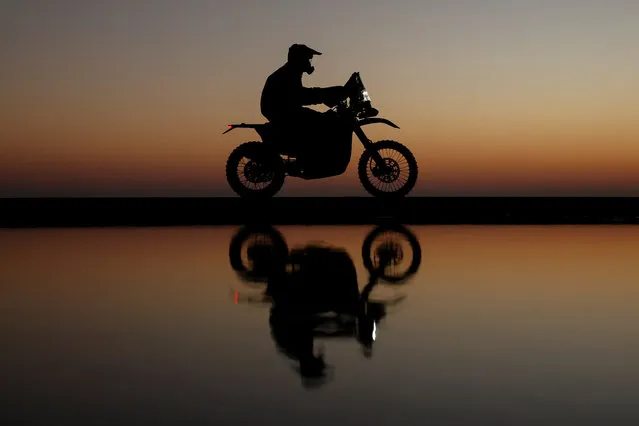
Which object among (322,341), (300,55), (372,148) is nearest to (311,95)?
(300,55)

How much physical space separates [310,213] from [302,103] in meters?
2.24

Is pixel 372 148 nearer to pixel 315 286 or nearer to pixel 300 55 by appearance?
pixel 300 55

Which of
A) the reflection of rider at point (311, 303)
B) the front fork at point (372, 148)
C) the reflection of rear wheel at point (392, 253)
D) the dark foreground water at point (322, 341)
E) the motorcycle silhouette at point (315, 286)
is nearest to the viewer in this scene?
the dark foreground water at point (322, 341)

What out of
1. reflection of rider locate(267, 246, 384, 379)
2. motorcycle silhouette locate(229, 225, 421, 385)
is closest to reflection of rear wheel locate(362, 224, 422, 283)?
motorcycle silhouette locate(229, 225, 421, 385)

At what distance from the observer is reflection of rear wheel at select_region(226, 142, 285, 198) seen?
13.9 m

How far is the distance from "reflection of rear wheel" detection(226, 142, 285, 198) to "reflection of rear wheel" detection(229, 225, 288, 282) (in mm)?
1466

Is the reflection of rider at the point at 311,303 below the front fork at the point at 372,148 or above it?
below

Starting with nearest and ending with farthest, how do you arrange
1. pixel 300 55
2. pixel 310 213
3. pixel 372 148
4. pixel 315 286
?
pixel 315 286 < pixel 300 55 < pixel 372 148 < pixel 310 213

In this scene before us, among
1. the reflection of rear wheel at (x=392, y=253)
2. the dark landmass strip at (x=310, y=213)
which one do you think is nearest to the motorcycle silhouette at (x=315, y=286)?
the reflection of rear wheel at (x=392, y=253)

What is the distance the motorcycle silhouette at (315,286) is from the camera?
481 centimetres

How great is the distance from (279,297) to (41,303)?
1741 millimetres

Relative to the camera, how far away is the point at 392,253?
929 cm

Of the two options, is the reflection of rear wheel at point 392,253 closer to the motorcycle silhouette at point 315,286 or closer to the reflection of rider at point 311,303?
the motorcycle silhouette at point 315,286

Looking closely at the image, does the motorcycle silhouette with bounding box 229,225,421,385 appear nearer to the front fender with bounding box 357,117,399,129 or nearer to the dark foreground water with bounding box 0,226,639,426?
the dark foreground water with bounding box 0,226,639,426
